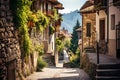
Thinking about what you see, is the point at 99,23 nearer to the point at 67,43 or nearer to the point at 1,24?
the point at 1,24

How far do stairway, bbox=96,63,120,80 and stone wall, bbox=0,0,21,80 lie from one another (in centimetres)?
429

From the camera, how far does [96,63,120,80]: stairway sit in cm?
1550

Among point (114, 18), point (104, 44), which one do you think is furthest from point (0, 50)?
point (104, 44)

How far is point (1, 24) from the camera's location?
1330cm

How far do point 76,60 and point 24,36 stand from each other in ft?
71.1

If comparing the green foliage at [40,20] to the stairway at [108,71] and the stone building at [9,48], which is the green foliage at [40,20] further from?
the stairway at [108,71]

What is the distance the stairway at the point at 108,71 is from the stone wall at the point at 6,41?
4294mm

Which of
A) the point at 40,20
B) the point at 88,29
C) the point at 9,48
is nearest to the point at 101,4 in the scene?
the point at 40,20

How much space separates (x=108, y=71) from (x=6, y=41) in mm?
5457

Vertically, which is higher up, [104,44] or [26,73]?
[104,44]

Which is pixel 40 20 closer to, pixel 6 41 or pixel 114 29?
pixel 114 29

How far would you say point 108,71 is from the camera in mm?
15938

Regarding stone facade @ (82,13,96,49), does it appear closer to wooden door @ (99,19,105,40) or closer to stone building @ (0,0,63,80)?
wooden door @ (99,19,105,40)

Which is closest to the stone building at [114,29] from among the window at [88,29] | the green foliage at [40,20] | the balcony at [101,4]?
the balcony at [101,4]
